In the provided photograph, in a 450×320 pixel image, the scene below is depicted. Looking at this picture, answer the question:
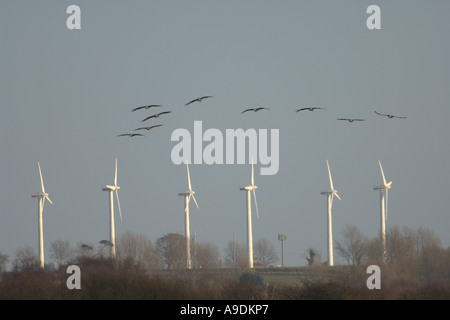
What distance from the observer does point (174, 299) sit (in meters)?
64.6

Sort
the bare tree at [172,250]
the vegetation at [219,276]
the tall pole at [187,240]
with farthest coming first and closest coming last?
the bare tree at [172,250] → the tall pole at [187,240] → the vegetation at [219,276]

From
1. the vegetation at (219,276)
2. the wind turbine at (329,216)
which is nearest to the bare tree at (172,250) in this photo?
the vegetation at (219,276)

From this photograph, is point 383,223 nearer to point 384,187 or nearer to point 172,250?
point 384,187

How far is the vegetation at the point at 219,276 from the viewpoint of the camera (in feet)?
215

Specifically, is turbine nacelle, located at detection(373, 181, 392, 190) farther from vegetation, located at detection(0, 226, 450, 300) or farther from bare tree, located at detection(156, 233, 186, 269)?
bare tree, located at detection(156, 233, 186, 269)

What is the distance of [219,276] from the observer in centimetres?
10250

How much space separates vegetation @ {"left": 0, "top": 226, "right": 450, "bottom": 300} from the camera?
6556 centimetres

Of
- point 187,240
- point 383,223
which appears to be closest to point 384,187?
point 383,223

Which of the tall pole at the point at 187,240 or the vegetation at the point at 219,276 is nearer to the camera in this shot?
the vegetation at the point at 219,276

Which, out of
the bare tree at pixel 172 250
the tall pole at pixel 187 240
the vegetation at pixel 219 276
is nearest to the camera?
the vegetation at pixel 219 276

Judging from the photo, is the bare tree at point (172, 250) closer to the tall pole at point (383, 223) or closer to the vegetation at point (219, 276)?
the vegetation at point (219, 276)

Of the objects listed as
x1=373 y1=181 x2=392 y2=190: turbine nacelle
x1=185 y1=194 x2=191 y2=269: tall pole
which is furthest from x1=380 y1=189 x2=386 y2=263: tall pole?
x1=185 y1=194 x2=191 y2=269: tall pole

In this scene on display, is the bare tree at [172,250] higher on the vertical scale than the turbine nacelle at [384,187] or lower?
lower
